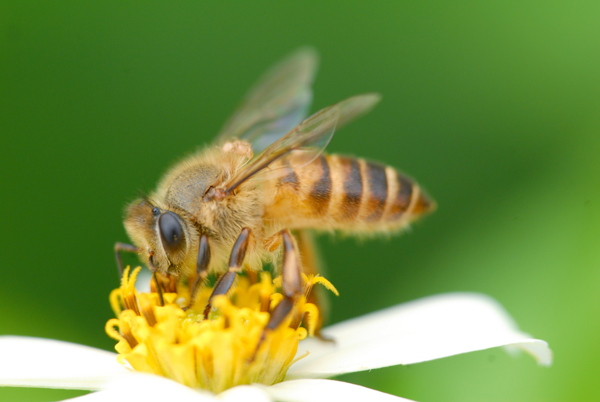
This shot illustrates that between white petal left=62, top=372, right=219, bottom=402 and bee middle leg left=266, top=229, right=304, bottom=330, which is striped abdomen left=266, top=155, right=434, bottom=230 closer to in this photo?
bee middle leg left=266, top=229, right=304, bottom=330

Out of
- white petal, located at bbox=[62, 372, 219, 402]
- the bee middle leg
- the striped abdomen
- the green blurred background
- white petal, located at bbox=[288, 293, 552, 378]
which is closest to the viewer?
white petal, located at bbox=[62, 372, 219, 402]

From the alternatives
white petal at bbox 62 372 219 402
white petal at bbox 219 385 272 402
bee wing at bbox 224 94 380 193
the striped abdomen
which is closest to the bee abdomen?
the striped abdomen

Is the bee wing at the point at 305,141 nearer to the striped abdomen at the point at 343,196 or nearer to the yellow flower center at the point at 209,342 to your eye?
the striped abdomen at the point at 343,196

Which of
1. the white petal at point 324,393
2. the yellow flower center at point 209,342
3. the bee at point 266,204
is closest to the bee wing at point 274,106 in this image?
the bee at point 266,204

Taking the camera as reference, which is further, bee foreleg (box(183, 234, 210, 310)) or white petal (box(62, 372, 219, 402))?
bee foreleg (box(183, 234, 210, 310))

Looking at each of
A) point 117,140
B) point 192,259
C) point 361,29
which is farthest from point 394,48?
point 192,259

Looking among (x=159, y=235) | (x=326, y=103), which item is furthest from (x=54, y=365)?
(x=326, y=103)
